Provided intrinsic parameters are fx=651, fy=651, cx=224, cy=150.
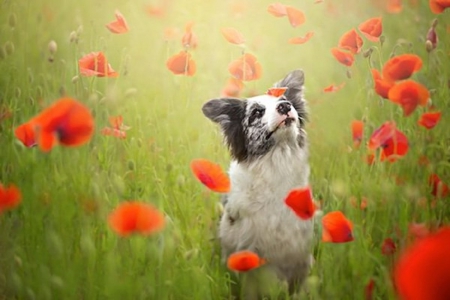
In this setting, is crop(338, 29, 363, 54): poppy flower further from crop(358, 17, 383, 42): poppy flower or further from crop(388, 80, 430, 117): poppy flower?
crop(388, 80, 430, 117): poppy flower

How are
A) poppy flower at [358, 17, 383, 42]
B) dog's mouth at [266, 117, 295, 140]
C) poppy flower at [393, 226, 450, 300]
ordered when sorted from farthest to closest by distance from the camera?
poppy flower at [358, 17, 383, 42], dog's mouth at [266, 117, 295, 140], poppy flower at [393, 226, 450, 300]

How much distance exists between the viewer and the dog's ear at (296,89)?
172cm

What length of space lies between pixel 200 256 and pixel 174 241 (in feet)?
0.26

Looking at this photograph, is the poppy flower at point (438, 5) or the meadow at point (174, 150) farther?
the poppy flower at point (438, 5)

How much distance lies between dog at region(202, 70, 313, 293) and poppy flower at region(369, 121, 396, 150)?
0.23m

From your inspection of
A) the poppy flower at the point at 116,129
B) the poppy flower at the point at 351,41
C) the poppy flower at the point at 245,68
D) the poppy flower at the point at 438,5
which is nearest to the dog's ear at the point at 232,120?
the poppy flower at the point at 245,68

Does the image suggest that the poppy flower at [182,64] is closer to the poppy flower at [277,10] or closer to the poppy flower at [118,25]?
the poppy flower at [118,25]

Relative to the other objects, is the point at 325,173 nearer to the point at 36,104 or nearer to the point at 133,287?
the point at 133,287

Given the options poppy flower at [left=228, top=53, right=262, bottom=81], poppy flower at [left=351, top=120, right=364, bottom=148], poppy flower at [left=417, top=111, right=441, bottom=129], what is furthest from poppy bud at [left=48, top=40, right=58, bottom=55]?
poppy flower at [left=417, top=111, right=441, bottom=129]

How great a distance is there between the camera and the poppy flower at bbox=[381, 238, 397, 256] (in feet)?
5.68

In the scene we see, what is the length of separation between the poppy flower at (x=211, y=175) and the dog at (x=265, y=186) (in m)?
0.02

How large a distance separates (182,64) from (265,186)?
0.40 meters

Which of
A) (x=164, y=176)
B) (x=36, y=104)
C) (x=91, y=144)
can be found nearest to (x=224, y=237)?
(x=164, y=176)

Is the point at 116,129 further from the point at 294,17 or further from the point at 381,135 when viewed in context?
the point at 381,135
